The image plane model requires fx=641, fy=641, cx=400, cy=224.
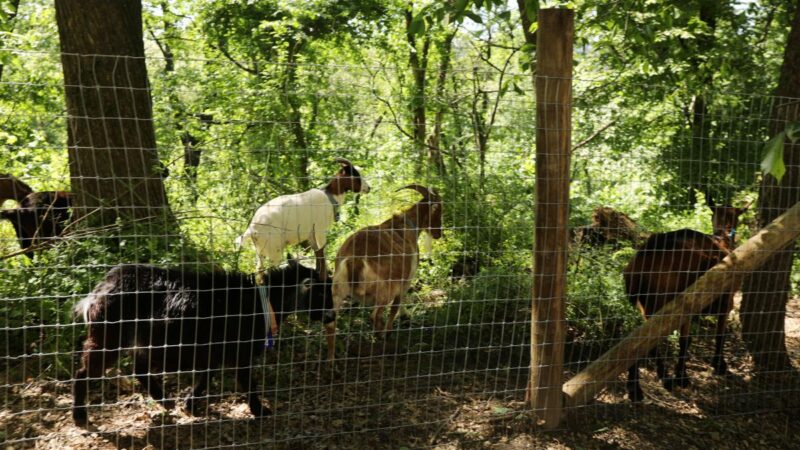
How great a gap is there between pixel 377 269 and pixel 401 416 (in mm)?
1550

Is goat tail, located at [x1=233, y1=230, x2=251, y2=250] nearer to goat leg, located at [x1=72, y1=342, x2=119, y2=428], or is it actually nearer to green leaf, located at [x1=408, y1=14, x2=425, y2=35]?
goat leg, located at [x1=72, y1=342, x2=119, y2=428]

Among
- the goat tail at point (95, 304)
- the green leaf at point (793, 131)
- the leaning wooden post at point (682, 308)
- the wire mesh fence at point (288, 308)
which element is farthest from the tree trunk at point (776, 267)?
the goat tail at point (95, 304)

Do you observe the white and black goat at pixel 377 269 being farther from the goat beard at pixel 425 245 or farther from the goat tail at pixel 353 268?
the goat beard at pixel 425 245

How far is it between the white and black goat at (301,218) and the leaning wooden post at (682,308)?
218cm

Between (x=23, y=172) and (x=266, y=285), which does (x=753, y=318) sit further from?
(x=23, y=172)

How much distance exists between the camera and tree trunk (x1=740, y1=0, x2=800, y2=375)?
5078 millimetres

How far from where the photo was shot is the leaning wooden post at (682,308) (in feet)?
14.7

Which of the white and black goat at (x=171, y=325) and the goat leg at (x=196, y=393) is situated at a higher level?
the white and black goat at (x=171, y=325)

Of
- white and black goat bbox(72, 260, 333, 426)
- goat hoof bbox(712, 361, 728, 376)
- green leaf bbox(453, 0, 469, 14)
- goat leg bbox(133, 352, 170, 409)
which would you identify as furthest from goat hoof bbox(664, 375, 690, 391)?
goat leg bbox(133, 352, 170, 409)

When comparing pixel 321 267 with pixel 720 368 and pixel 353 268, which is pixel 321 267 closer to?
pixel 353 268

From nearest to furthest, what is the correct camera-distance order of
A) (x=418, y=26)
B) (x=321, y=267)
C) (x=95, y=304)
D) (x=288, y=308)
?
1. (x=95, y=304)
2. (x=418, y=26)
3. (x=288, y=308)
4. (x=321, y=267)

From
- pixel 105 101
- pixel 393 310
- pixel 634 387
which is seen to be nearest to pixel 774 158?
pixel 634 387

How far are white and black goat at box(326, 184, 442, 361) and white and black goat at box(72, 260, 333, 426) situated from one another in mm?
926

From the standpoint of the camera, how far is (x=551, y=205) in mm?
4070
